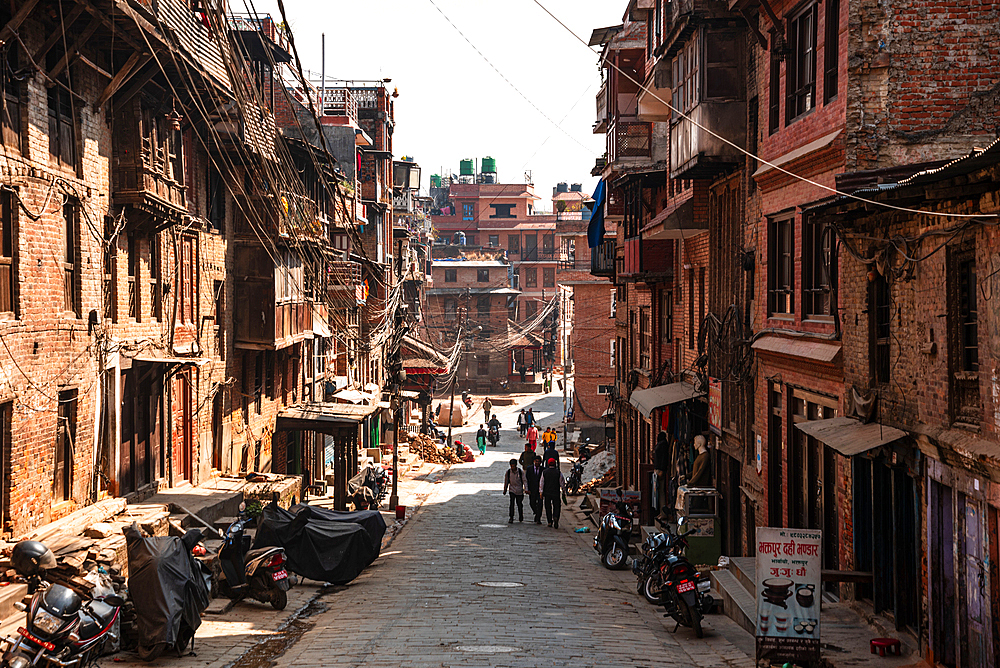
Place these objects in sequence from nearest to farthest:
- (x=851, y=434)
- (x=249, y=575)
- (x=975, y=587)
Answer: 1. (x=975, y=587)
2. (x=851, y=434)
3. (x=249, y=575)

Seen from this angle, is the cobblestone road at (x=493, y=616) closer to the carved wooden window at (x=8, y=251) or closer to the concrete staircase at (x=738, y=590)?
the concrete staircase at (x=738, y=590)

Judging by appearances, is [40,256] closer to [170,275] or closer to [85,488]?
[85,488]

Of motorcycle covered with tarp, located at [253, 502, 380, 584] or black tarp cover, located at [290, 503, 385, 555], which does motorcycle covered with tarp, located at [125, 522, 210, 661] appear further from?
black tarp cover, located at [290, 503, 385, 555]

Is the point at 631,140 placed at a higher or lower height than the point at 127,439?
higher

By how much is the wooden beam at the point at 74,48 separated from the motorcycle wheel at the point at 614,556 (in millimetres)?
13507

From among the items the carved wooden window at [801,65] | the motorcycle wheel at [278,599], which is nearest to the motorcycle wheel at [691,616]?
the motorcycle wheel at [278,599]

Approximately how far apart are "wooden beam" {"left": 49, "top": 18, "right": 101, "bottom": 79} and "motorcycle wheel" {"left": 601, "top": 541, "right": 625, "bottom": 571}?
44.3ft

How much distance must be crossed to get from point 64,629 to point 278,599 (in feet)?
16.4

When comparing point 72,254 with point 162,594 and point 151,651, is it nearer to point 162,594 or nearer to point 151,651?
point 162,594

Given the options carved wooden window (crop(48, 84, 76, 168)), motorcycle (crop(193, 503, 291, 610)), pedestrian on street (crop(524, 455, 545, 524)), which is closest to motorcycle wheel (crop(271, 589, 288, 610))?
motorcycle (crop(193, 503, 291, 610))

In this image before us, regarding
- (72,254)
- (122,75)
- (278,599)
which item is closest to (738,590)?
(278,599)

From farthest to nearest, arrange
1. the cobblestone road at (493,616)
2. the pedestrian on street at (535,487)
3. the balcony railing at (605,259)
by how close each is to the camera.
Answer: the balcony railing at (605,259) < the pedestrian on street at (535,487) < the cobblestone road at (493,616)

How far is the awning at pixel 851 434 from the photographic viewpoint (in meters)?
10.8

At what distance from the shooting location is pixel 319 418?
97.1 ft
